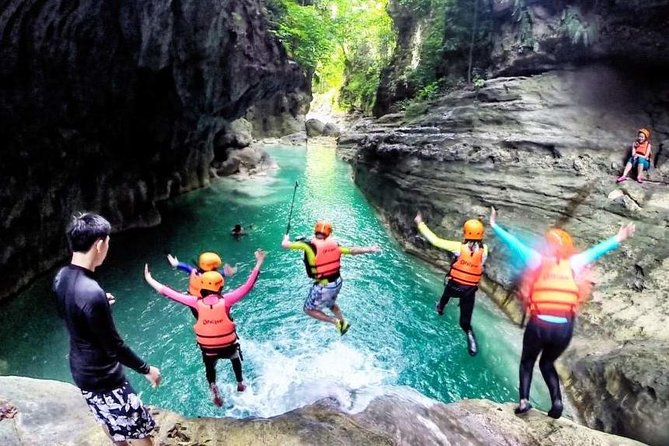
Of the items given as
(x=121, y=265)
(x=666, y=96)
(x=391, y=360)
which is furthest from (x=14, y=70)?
(x=666, y=96)

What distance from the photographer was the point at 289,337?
9.54 metres

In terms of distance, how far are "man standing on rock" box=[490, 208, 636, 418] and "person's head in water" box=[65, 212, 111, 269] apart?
4847mm

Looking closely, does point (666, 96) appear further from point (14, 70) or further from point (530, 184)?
point (14, 70)

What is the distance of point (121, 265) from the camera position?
1301 centimetres

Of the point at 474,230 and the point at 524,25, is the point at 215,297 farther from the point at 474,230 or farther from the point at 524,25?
the point at 524,25

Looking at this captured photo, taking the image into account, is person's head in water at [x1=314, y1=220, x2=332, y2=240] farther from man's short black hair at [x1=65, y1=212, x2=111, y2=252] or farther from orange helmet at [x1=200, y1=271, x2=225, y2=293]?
man's short black hair at [x1=65, y1=212, x2=111, y2=252]

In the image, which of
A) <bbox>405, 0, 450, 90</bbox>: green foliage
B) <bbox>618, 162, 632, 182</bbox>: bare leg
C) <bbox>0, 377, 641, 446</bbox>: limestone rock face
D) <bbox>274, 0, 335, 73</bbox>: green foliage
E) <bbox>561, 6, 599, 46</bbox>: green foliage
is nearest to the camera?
<bbox>0, 377, 641, 446</bbox>: limestone rock face

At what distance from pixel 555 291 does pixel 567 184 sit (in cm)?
766

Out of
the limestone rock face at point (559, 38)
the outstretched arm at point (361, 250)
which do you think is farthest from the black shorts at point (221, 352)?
the limestone rock face at point (559, 38)

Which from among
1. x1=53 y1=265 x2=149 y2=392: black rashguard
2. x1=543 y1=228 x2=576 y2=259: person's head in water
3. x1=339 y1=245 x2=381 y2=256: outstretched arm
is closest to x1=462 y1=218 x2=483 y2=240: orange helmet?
x1=339 y1=245 x2=381 y2=256: outstretched arm

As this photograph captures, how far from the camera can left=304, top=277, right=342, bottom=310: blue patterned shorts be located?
7.72 metres

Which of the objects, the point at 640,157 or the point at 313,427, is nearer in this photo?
the point at 313,427

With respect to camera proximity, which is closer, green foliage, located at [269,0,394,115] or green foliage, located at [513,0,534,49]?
green foliage, located at [513,0,534,49]

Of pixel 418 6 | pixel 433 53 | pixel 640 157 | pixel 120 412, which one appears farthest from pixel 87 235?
pixel 418 6
